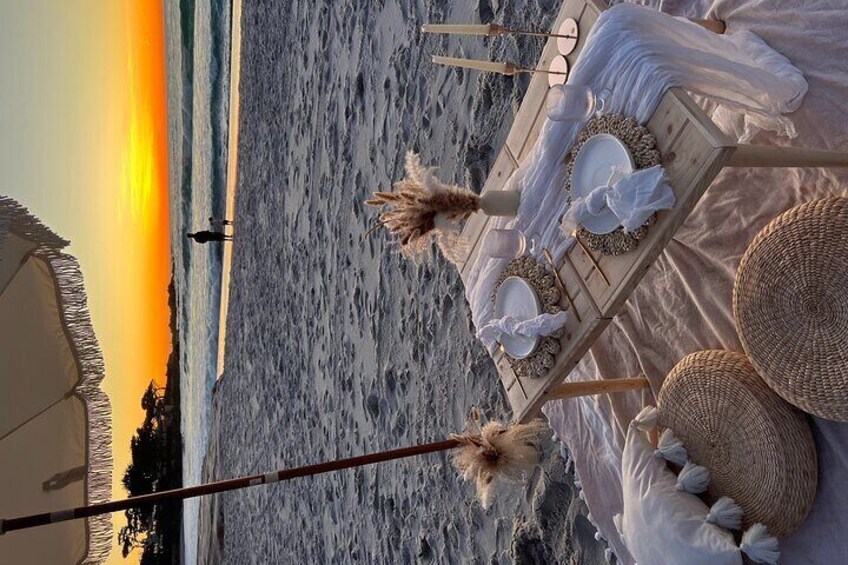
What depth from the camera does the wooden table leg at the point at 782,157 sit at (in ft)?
3.93

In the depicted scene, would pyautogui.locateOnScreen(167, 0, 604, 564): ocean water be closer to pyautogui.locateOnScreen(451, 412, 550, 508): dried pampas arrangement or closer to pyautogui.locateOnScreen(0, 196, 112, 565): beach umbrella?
pyautogui.locateOnScreen(451, 412, 550, 508): dried pampas arrangement

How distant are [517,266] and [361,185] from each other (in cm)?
201

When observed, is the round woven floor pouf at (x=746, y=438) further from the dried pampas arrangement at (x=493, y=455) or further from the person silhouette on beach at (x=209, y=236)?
the person silhouette on beach at (x=209, y=236)

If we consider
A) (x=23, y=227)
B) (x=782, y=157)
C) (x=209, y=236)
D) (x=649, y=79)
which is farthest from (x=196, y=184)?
(x=782, y=157)

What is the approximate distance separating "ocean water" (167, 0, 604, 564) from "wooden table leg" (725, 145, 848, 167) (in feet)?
3.47

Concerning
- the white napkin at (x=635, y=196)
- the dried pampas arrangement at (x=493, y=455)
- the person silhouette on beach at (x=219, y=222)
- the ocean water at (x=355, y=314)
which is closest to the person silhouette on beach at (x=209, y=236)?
the person silhouette on beach at (x=219, y=222)

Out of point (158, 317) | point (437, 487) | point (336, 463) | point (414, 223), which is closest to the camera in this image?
point (414, 223)

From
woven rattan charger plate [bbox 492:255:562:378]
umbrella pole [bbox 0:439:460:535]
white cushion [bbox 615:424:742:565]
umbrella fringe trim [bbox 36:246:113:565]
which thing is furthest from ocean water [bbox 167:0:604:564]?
umbrella fringe trim [bbox 36:246:113:565]

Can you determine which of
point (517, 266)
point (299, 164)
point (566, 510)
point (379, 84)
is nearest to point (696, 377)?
point (517, 266)

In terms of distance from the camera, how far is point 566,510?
194 centimetres

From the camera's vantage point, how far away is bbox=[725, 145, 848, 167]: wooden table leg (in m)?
1.20

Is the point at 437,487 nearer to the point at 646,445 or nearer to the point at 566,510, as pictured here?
the point at 566,510

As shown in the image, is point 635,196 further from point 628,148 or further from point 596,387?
point 596,387

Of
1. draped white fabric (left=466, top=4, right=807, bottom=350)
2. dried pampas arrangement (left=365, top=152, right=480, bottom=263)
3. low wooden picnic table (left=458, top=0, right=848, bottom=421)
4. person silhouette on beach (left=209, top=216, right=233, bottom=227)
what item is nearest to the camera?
low wooden picnic table (left=458, top=0, right=848, bottom=421)
